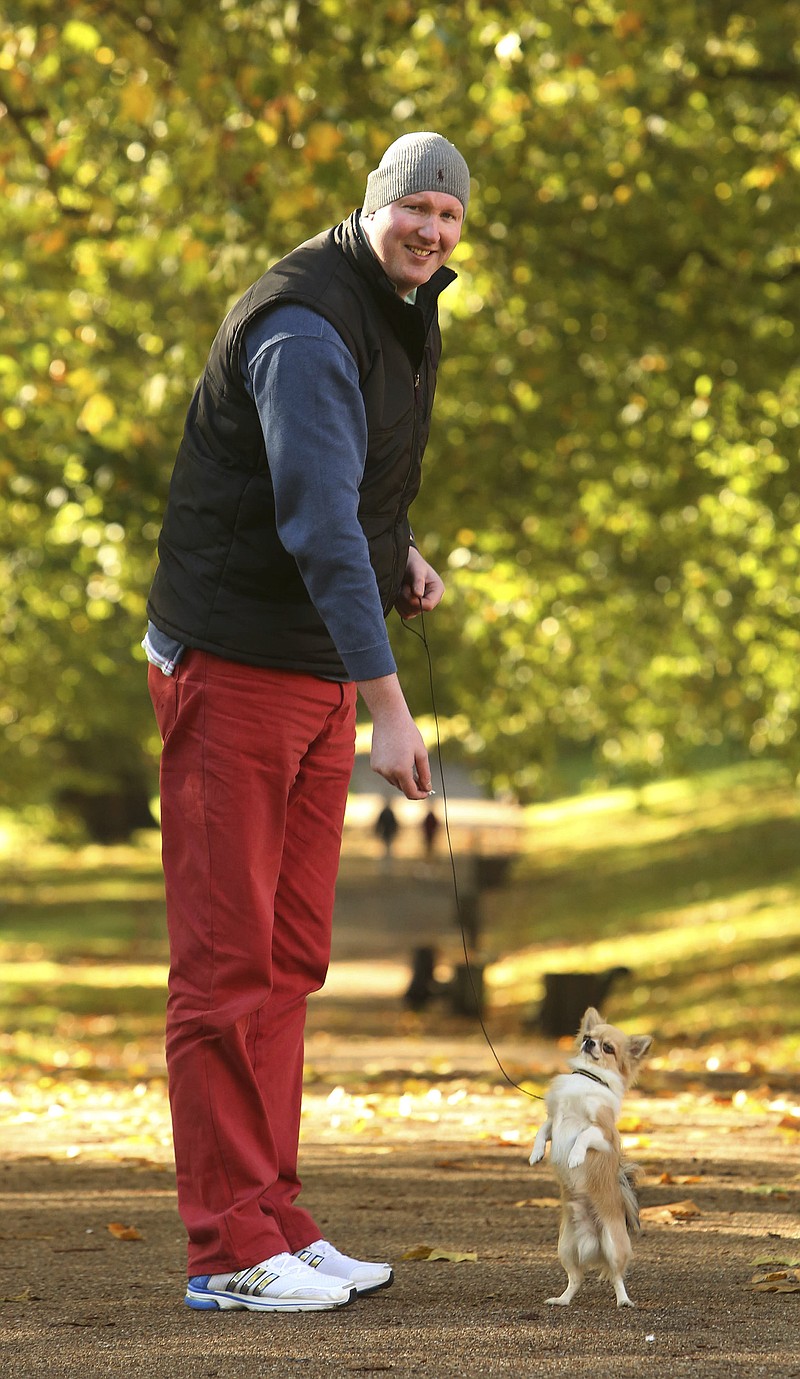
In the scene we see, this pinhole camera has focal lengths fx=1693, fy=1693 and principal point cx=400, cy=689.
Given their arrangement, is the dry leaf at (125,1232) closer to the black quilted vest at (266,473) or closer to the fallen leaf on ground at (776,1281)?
the fallen leaf on ground at (776,1281)

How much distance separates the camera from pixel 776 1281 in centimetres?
390

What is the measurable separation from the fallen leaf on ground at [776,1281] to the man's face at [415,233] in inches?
93.6

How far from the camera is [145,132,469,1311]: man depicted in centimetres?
346

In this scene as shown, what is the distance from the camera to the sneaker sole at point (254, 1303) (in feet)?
11.8

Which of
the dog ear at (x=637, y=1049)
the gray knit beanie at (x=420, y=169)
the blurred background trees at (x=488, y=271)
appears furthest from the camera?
the blurred background trees at (x=488, y=271)

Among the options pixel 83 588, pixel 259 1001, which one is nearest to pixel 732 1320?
pixel 259 1001

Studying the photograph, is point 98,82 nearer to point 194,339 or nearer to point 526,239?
point 194,339

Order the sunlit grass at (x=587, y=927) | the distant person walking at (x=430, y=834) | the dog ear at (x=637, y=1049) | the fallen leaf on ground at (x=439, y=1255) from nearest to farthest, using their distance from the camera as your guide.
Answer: the dog ear at (x=637, y=1049) < the fallen leaf on ground at (x=439, y=1255) < the sunlit grass at (x=587, y=927) < the distant person walking at (x=430, y=834)

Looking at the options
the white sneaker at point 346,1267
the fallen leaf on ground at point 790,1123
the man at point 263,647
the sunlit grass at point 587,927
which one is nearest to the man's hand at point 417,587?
the man at point 263,647

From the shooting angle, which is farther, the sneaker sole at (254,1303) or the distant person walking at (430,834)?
the distant person walking at (430,834)

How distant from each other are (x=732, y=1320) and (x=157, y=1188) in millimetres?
2417

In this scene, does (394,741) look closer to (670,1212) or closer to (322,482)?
(322,482)

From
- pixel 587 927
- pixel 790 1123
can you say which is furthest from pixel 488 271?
pixel 587 927

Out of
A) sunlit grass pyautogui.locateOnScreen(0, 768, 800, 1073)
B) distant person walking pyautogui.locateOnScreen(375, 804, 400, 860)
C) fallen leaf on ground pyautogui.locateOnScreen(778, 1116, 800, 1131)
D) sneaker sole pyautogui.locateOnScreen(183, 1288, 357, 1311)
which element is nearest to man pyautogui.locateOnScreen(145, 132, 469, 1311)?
sneaker sole pyautogui.locateOnScreen(183, 1288, 357, 1311)
